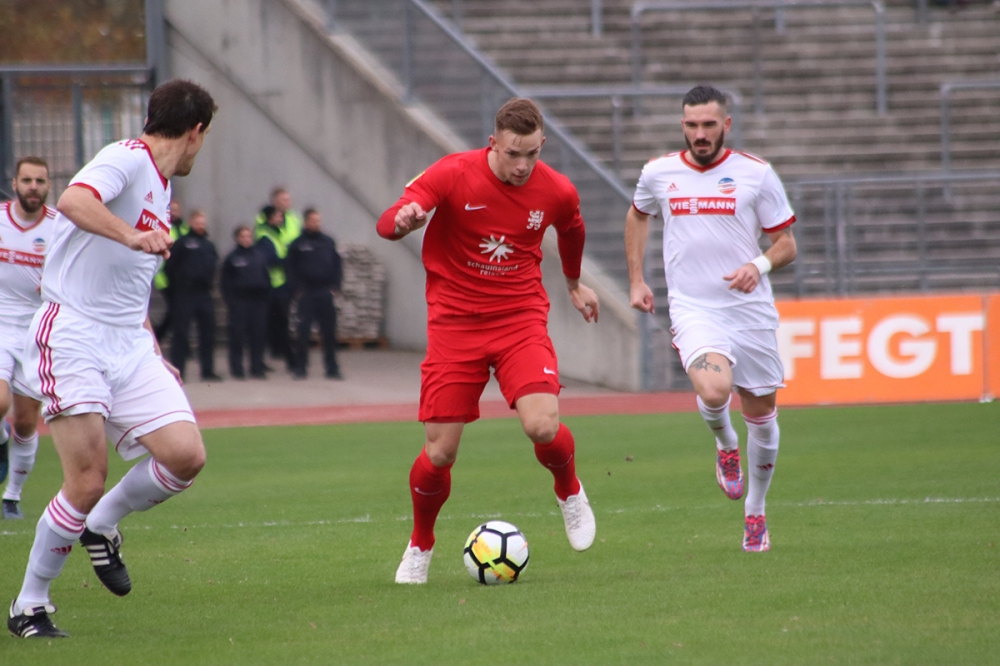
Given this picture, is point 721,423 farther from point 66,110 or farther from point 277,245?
point 66,110

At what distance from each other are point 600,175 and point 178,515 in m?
9.79

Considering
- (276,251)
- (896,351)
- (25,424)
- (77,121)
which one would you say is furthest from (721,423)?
(77,121)

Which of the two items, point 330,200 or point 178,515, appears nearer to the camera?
point 178,515

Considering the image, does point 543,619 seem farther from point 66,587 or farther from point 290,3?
point 290,3

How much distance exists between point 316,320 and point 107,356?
12414 millimetres

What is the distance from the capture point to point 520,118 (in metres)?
6.34

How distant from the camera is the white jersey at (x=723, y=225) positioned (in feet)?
24.5

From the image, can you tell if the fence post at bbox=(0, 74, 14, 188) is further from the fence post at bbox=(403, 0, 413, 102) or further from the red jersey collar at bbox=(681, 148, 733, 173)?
the red jersey collar at bbox=(681, 148, 733, 173)

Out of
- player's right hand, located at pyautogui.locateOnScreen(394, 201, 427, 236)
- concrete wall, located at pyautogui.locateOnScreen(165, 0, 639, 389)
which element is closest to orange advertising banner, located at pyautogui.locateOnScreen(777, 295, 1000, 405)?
concrete wall, located at pyautogui.locateOnScreen(165, 0, 639, 389)

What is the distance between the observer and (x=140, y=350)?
5859mm

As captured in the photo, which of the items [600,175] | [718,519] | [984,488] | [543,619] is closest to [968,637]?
[543,619]

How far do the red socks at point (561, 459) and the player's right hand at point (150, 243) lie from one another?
220 centimetres

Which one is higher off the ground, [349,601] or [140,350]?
[140,350]

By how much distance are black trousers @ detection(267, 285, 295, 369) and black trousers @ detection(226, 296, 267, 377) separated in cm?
32
